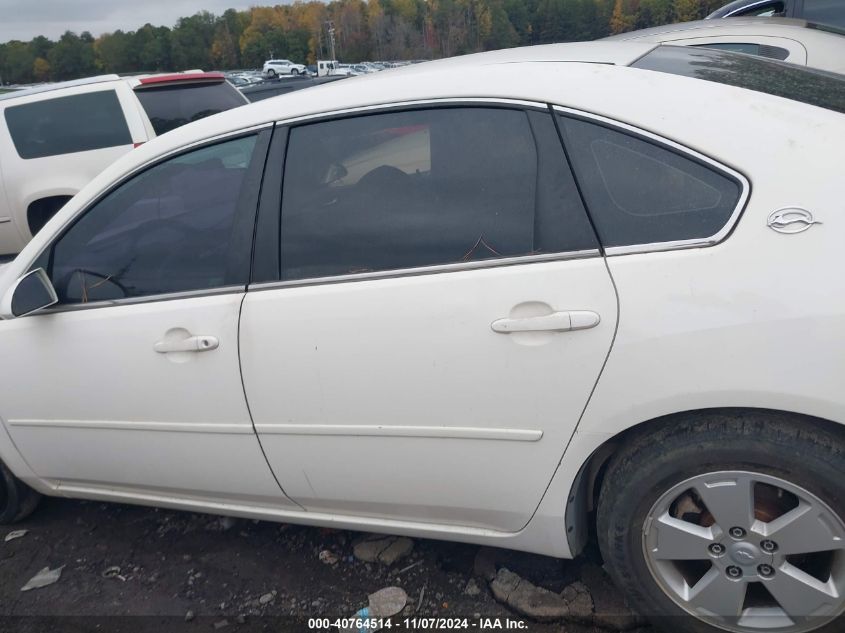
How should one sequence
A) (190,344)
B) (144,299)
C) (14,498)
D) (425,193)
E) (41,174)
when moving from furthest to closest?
(41,174) < (14,498) < (144,299) < (190,344) < (425,193)

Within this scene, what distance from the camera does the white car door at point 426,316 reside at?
2109mm

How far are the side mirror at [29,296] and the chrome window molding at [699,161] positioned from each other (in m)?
1.93

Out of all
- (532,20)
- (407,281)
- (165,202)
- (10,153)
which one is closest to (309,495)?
(407,281)

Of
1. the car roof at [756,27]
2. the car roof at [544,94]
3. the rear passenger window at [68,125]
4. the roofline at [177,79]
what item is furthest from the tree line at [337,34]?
the car roof at [544,94]

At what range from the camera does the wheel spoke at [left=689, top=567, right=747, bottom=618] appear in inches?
84.8

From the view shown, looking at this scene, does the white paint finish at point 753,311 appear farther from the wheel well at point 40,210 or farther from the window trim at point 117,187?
the wheel well at point 40,210

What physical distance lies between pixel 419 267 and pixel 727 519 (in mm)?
1124

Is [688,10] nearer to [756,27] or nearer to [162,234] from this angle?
[756,27]

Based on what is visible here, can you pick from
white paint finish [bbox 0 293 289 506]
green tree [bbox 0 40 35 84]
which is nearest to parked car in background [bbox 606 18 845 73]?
white paint finish [bbox 0 293 289 506]

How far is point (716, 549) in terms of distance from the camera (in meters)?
2.13

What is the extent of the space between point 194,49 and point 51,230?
4484 centimetres

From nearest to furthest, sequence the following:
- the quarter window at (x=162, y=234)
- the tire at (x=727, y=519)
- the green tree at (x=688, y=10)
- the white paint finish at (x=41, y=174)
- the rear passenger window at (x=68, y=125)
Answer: the tire at (x=727, y=519)
the quarter window at (x=162, y=234)
the white paint finish at (x=41, y=174)
the rear passenger window at (x=68, y=125)
the green tree at (x=688, y=10)

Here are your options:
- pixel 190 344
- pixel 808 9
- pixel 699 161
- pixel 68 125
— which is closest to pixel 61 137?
pixel 68 125

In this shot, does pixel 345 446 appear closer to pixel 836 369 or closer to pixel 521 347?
pixel 521 347
